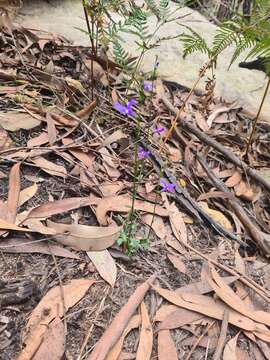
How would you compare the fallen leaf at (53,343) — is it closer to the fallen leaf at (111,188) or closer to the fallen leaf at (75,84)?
the fallen leaf at (111,188)

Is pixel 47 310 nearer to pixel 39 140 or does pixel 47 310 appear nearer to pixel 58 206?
pixel 58 206

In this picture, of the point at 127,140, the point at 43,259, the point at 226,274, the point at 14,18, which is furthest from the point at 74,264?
the point at 14,18

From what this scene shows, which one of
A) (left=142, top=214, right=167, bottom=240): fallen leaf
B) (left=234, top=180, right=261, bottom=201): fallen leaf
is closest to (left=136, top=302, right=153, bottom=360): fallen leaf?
(left=142, top=214, right=167, bottom=240): fallen leaf

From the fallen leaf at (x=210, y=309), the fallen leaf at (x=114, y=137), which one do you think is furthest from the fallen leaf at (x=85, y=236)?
the fallen leaf at (x=114, y=137)

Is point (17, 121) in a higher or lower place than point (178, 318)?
higher

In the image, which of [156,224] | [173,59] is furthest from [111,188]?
[173,59]

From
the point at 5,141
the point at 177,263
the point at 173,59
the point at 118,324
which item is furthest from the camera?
the point at 173,59
